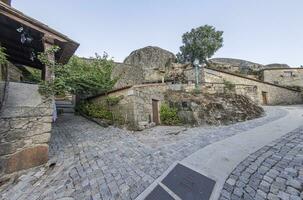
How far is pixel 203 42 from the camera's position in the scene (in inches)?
982

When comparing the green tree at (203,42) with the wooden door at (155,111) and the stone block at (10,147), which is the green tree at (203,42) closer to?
the wooden door at (155,111)

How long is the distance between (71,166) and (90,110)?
25.9ft

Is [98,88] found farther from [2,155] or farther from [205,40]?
[205,40]

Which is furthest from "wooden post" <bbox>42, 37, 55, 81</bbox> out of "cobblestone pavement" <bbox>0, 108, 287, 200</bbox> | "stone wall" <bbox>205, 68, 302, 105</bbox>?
"stone wall" <bbox>205, 68, 302, 105</bbox>

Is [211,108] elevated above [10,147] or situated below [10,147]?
above

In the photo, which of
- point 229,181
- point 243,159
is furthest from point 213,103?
point 229,181

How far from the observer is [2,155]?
4.26 m

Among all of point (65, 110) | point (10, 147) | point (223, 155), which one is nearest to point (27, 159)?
point (10, 147)

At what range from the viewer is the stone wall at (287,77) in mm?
21812

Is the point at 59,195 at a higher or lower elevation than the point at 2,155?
lower

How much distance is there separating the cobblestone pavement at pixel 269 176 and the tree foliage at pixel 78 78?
16.8 ft

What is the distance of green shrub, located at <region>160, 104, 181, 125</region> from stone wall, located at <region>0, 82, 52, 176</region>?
6457 millimetres

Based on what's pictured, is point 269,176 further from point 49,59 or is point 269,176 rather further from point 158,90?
point 158,90

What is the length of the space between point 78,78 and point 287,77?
25181mm
